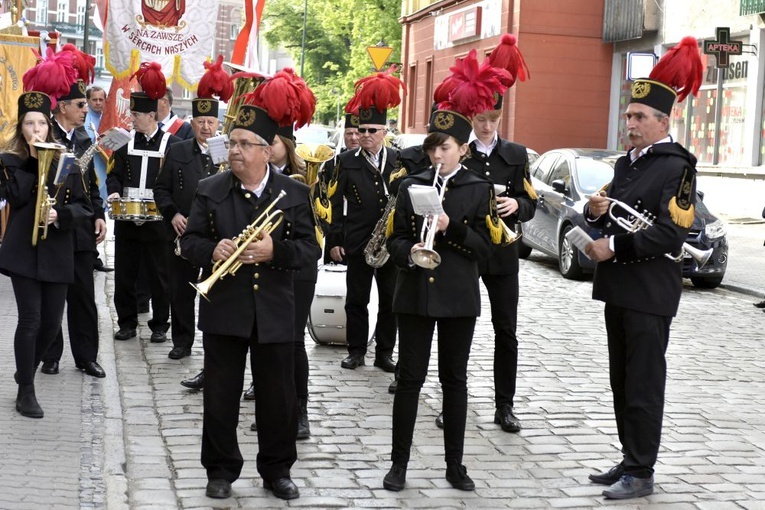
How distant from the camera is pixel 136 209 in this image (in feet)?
34.6

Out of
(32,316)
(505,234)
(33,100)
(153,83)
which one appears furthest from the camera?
(153,83)

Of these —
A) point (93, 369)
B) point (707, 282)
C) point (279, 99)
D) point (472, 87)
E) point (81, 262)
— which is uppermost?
point (472, 87)

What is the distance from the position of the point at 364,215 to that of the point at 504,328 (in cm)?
215

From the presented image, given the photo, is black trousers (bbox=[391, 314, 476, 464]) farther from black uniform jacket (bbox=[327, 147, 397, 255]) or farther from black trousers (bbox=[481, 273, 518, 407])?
black uniform jacket (bbox=[327, 147, 397, 255])

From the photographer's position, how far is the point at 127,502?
609 centimetres

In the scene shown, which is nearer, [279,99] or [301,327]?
[279,99]

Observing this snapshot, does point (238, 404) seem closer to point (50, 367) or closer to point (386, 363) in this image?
point (50, 367)

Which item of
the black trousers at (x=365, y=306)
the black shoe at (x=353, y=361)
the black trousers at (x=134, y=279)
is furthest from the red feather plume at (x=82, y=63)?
the black shoe at (x=353, y=361)

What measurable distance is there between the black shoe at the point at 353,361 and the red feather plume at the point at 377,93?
79.1 inches

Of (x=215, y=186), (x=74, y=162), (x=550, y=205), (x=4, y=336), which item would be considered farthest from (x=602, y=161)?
(x=215, y=186)

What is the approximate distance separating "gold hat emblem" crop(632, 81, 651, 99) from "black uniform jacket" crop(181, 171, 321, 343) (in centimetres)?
190

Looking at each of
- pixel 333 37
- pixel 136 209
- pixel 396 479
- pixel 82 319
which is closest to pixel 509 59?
pixel 396 479

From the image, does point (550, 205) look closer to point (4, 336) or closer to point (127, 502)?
point (4, 336)

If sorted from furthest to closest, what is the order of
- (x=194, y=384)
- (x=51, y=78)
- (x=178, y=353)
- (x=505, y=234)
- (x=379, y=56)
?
(x=379, y=56)
(x=178, y=353)
(x=194, y=384)
(x=51, y=78)
(x=505, y=234)
